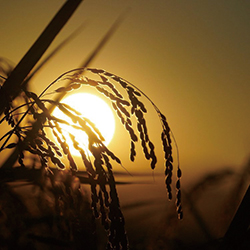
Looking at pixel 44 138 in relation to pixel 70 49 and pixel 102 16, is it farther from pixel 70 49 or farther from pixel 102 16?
pixel 102 16

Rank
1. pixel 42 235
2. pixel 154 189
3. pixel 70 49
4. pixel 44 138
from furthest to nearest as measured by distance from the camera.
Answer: pixel 70 49, pixel 154 189, pixel 42 235, pixel 44 138

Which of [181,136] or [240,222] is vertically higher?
[181,136]

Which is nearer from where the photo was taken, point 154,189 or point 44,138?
point 44,138

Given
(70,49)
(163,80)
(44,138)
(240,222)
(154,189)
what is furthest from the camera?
(163,80)

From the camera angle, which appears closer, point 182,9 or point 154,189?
point 154,189

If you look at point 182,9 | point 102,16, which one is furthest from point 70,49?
point 182,9

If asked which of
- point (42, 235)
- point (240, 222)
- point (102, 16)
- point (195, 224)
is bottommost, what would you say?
point (42, 235)

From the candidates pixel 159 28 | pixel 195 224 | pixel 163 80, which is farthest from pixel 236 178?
pixel 159 28

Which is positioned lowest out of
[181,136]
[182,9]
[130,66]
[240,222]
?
[240,222]

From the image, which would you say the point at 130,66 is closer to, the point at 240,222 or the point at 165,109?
the point at 165,109
